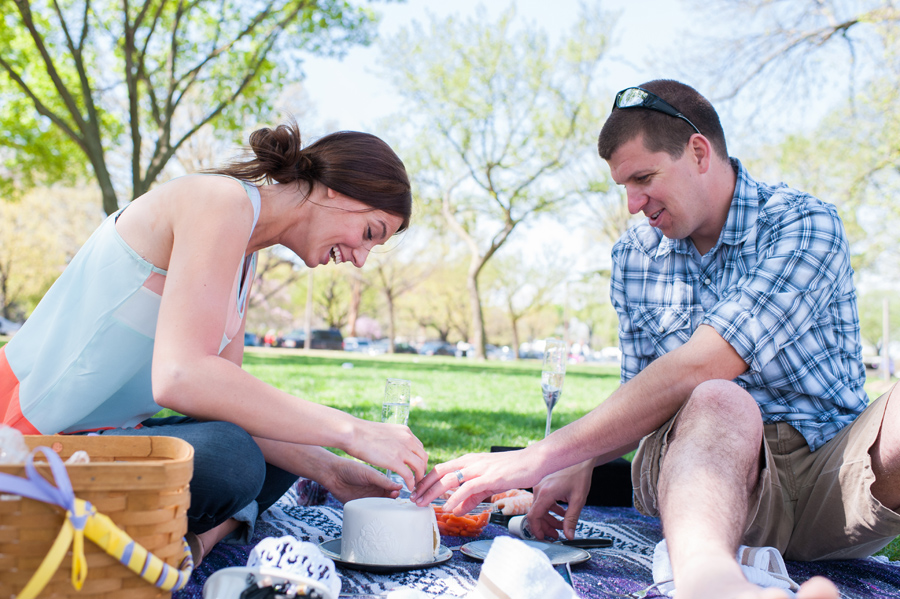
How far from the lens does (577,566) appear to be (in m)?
2.34

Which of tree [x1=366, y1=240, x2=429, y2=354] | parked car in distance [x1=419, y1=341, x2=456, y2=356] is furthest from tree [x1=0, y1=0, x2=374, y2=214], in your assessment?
parked car in distance [x1=419, y1=341, x2=456, y2=356]

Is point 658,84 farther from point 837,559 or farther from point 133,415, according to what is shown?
point 133,415

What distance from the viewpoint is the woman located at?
71.2 inches

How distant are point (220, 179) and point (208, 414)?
72cm

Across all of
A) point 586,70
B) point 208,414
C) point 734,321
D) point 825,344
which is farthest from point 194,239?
point 586,70

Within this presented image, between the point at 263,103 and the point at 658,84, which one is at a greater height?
the point at 263,103

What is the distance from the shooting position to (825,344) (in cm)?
247

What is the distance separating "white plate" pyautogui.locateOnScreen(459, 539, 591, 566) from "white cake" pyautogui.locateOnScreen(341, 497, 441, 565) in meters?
0.23

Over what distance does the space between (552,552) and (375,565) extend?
67cm

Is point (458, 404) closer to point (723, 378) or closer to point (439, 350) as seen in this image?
point (723, 378)

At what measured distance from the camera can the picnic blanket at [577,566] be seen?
6.72 feet

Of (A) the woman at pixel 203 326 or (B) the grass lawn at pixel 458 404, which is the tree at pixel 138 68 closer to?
(B) the grass lawn at pixel 458 404

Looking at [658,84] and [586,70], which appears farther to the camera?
[586,70]

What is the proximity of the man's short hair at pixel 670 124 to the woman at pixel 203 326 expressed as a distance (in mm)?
1057
